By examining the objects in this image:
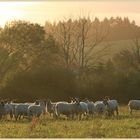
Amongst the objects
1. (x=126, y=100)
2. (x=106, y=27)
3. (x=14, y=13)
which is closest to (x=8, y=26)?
(x=14, y=13)

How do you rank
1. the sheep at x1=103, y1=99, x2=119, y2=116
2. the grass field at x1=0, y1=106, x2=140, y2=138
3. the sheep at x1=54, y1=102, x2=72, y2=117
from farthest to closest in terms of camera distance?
the sheep at x1=54, y1=102, x2=72, y2=117, the sheep at x1=103, y1=99, x2=119, y2=116, the grass field at x1=0, y1=106, x2=140, y2=138

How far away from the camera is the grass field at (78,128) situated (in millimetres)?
3176

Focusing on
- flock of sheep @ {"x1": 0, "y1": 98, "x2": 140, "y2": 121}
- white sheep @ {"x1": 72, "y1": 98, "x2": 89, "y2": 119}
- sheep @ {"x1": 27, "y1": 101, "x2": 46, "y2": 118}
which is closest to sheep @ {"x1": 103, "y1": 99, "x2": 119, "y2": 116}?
flock of sheep @ {"x1": 0, "y1": 98, "x2": 140, "y2": 121}

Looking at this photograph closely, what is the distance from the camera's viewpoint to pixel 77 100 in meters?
3.33

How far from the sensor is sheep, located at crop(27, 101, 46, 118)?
10.9 ft

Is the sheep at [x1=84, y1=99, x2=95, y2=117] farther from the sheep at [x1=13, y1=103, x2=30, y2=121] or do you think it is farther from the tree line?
the sheep at [x1=13, y1=103, x2=30, y2=121]

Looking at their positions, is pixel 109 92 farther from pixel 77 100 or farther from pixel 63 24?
pixel 63 24

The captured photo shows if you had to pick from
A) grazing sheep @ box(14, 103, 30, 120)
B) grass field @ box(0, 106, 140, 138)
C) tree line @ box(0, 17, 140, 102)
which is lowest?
grass field @ box(0, 106, 140, 138)

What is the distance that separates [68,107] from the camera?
12.1 feet

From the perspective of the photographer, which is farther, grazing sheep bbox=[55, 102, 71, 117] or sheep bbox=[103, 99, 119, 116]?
grazing sheep bbox=[55, 102, 71, 117]

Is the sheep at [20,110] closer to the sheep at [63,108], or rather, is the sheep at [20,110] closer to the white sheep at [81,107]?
the sheep at [63,108]

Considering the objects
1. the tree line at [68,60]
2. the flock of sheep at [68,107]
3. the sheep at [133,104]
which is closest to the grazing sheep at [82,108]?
the flock of sheep at [68,107]

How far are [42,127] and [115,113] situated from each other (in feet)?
1.30

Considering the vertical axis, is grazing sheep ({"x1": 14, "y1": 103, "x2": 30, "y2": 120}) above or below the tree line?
below
